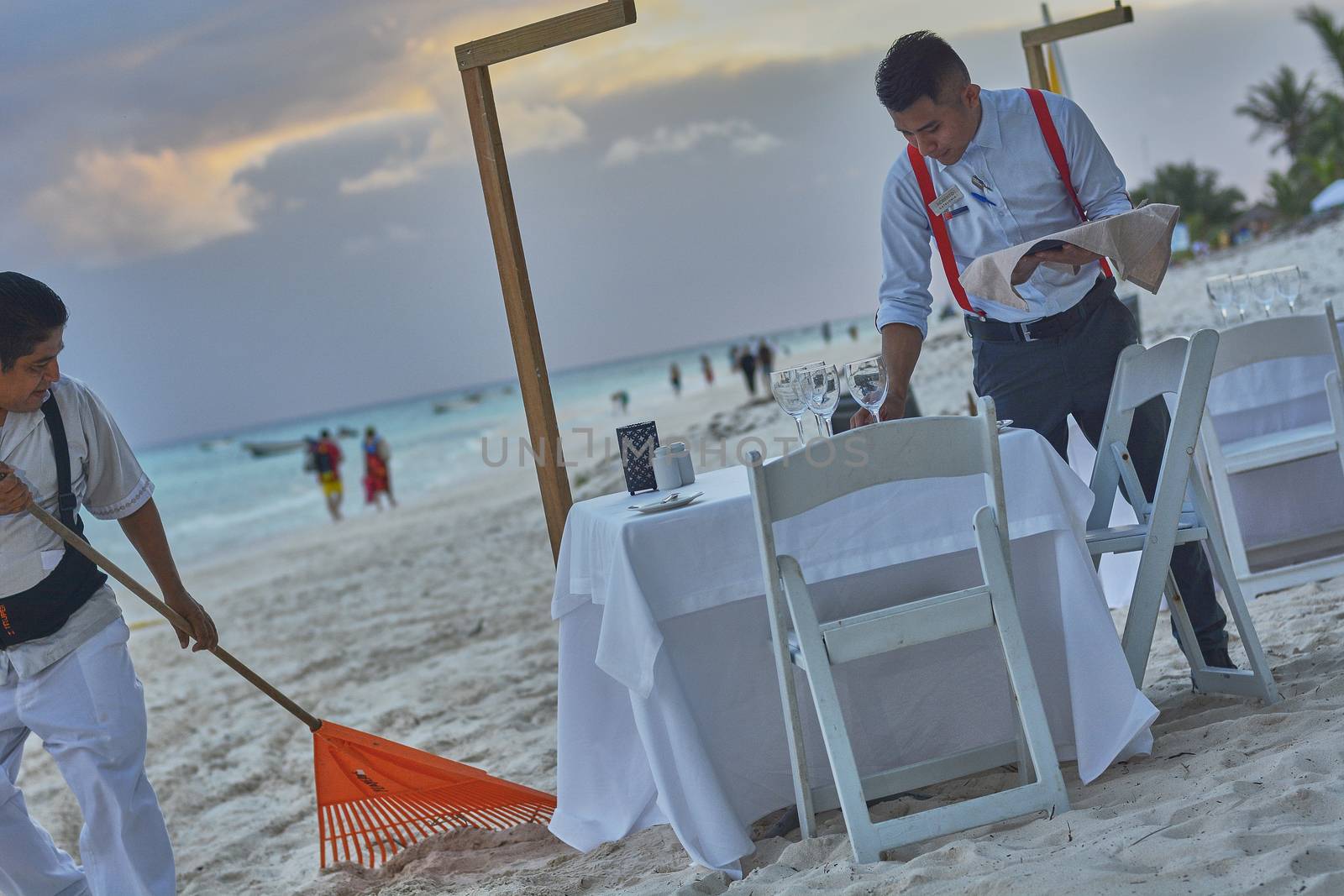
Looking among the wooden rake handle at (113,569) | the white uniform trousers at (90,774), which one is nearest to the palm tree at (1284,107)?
the wooden rake handle at (113,569)

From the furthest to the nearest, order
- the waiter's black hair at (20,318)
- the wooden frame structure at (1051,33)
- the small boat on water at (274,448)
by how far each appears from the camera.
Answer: the small boat on water at (274,448) → the wooden frame structure at (1051,33) → the waiter's black hair at (20,318)

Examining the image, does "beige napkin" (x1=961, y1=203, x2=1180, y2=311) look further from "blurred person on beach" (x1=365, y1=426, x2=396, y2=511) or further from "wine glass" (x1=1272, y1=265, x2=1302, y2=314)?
"blurred person on beach" (x1=365, y1=426, x2=396, y2=511)

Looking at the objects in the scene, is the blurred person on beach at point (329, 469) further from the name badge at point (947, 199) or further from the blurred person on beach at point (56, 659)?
the name badge at point (947, 199)

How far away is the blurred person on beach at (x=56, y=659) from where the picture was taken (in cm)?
215

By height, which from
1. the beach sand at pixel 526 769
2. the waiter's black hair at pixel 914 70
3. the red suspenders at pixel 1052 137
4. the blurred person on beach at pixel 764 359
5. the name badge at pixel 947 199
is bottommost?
the beach sand at pixel 526 769

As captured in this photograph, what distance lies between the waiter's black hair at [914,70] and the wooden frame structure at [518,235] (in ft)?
2.17

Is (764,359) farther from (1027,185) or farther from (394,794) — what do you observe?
(394,794)

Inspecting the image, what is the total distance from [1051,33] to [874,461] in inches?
122

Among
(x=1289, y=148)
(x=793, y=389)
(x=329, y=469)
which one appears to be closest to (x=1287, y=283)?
(x=793, y=389)

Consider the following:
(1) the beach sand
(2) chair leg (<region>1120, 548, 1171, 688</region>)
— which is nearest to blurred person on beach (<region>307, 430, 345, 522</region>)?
(1) the beach sand

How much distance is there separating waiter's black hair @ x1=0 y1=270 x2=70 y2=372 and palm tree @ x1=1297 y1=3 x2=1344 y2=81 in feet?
106

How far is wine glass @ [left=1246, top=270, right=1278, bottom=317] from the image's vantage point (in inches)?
144

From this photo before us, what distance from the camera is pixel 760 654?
2.28m

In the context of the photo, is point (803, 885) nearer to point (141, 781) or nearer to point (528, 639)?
point (141, 781)
